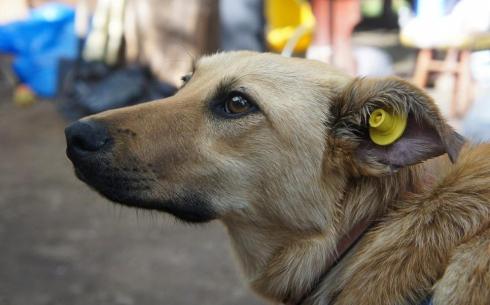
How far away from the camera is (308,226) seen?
2457 millimetres

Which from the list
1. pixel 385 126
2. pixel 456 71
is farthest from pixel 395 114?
pixel 456 71

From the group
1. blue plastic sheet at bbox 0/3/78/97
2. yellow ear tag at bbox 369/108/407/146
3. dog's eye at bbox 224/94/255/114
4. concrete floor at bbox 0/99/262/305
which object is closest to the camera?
yellow ear tag at bbox 369/108/407/146

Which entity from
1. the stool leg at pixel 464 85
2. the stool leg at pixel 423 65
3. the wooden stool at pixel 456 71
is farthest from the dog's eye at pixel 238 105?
the stool leg at pixel 423 65

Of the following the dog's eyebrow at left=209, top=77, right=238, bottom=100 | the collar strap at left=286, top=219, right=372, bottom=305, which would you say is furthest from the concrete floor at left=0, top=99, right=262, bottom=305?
the collar strap at left=286, top=219, right=372, bottom=305

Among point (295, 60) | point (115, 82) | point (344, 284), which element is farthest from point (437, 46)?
point (344, 284)

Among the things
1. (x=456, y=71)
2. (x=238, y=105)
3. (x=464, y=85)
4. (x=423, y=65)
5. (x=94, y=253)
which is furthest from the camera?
(x=423, y=65)

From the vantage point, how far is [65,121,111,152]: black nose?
2361 mm

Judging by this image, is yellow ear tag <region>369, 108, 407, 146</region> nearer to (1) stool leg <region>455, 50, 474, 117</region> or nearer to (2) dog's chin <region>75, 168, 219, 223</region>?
(2) dog's chin <region>75, 168, 219, 223</region>

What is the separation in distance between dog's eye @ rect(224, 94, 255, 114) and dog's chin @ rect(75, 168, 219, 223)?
347 mm

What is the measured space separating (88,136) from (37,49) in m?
7.08

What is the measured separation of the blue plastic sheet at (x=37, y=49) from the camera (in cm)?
888

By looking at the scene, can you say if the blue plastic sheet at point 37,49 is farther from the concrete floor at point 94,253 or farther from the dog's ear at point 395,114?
the dog's ear at point 395,114

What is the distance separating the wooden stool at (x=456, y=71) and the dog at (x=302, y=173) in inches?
194

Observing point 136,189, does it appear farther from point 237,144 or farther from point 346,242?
point 346,242
